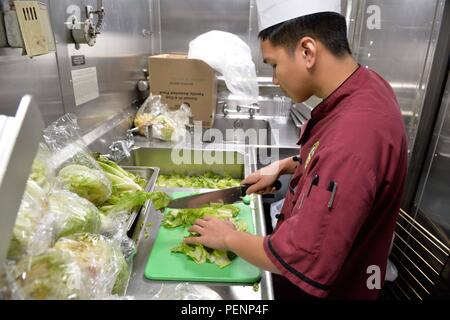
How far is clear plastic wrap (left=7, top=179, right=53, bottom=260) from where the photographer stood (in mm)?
485

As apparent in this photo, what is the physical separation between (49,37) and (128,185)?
58 cm

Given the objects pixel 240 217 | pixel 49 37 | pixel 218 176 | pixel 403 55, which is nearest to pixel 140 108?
pixel 218 176

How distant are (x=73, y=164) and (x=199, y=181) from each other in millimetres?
799

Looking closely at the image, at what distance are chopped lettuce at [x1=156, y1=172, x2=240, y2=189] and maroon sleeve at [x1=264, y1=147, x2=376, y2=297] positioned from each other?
3.11ft

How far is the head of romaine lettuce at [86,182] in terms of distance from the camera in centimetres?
86

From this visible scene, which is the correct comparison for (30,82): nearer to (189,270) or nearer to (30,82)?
(30,82)

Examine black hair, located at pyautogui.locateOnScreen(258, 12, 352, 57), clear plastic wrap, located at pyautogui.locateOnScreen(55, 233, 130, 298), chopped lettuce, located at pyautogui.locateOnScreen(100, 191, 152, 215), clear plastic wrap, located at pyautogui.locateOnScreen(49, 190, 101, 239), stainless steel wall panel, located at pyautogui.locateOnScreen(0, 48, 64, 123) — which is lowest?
chopped lettuce, located at pyautogui.locateOnScreen(100, 191, 152, 215)

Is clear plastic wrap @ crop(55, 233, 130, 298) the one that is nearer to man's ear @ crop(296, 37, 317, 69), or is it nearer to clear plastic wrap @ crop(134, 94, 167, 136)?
man's ear @ crop(296, 37, 317, 69)

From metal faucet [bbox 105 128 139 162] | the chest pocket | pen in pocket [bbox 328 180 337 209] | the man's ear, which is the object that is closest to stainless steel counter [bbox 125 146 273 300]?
the chest pocket

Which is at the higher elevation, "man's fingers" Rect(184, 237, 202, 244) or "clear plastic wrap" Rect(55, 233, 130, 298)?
"clear plastic wrap" Rect(55, 233, 130, 298)

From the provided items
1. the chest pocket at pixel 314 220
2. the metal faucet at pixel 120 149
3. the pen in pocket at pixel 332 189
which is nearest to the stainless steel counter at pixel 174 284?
the chest pocket at pixel 314 220

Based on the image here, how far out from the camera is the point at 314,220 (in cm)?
66

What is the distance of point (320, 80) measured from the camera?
2.78 ft
